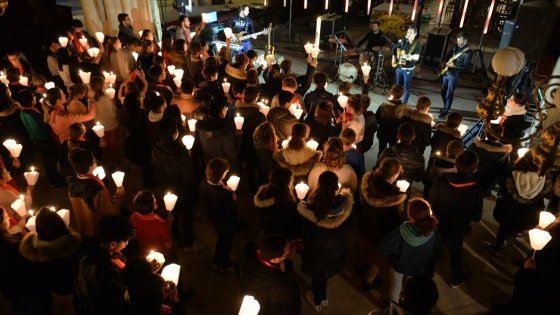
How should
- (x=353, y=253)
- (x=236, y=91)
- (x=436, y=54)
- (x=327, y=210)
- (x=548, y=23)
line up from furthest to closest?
1. (x=436, y=54)
2. (x=548, y=23)
3. (x=236, y=91)
4. (x=353, y=253)
5. (x=327, y=210)

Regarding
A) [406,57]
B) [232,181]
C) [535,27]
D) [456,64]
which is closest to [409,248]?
[232,181]

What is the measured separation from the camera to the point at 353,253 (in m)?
5.57

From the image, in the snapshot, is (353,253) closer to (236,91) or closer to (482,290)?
(482,290)

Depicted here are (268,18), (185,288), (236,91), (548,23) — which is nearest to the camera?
(185,288)

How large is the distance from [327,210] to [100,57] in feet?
23.3

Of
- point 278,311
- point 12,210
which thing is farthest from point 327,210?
point 12,210

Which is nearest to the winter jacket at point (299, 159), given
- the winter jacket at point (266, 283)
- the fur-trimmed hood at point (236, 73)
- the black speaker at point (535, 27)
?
the winter jacket at point (266, 283)

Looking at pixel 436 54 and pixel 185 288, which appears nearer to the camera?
pixel 185 288

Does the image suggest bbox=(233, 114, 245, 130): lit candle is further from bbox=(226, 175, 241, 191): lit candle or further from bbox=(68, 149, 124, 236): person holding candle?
bbox=(68, 149, 124, 236): person holding candle

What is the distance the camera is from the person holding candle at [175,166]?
4.86m

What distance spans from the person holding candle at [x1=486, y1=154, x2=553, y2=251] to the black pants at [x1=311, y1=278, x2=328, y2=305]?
8.32ft

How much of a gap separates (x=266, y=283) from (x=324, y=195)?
97 centimetres

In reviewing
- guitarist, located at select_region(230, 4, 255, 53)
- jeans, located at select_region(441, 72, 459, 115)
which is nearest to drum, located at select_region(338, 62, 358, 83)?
jeans, located at select_region(441, 72, 459, 115)

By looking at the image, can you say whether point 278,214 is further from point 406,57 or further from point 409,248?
point 406,57
